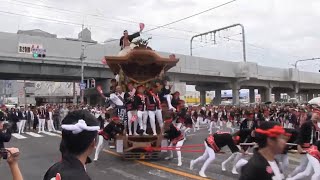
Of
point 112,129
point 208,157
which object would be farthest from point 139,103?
point 208,157

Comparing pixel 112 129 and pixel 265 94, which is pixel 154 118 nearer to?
pixel 112 129

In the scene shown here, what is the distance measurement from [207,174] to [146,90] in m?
4.22

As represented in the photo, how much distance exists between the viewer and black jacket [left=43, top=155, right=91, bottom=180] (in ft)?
8.70

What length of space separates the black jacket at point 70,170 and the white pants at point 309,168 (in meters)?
6.48

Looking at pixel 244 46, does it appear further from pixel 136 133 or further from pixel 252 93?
pixel 252 93

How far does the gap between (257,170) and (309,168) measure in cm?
556

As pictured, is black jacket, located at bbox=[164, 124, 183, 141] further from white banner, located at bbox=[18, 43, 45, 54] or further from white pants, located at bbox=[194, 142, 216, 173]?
white banner, located at bbox=[18, 43, 45, 54]

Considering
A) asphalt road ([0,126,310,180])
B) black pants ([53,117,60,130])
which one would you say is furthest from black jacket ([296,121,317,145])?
black pants ([53,117,60,130])

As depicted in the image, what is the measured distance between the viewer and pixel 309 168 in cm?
854

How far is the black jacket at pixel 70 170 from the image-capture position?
2650 millimetres

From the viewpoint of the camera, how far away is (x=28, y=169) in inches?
447

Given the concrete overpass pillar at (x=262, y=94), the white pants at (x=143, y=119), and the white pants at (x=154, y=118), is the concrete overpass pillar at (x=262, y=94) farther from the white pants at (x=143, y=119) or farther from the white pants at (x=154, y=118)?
the white pants at (x=143, y=119)

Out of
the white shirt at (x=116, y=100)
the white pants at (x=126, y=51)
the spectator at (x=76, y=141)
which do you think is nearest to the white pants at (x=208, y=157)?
the white shirt at (x=116, y=100)

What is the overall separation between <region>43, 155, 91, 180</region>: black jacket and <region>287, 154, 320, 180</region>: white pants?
6482mm
